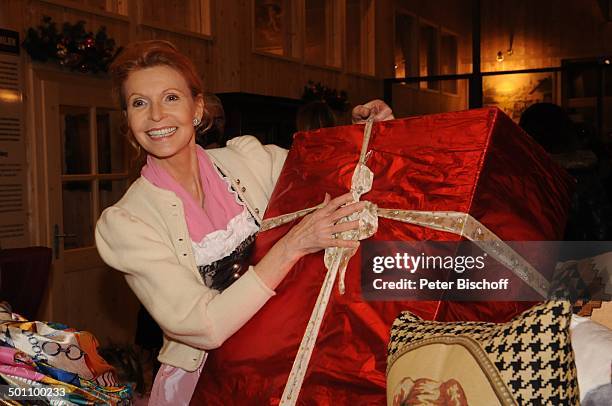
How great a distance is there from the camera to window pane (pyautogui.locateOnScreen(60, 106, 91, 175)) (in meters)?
4.42

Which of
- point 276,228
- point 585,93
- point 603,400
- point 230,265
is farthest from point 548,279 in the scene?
point 585,93

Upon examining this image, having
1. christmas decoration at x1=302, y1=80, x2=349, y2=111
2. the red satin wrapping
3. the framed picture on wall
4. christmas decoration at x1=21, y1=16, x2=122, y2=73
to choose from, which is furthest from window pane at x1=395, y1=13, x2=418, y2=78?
the red satin wrapping

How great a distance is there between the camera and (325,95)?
6754mm

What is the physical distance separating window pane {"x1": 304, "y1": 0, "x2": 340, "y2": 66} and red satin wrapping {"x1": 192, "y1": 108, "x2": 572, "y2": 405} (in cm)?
594

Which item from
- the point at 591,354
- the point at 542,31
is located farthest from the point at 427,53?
the point at 591,354

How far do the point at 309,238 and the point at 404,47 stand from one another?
25.0 ft

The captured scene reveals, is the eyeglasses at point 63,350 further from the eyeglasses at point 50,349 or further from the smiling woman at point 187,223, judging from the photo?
the smiling woman at point 187,223

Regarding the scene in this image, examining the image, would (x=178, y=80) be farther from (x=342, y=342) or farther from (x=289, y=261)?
(x=342, y=342)

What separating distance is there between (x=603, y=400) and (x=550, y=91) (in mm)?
6614

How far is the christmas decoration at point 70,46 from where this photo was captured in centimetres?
400

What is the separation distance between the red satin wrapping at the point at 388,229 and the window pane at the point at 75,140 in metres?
3.29

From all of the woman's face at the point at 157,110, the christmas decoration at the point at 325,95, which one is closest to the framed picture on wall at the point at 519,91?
the christmas decoration at the point at 325,95

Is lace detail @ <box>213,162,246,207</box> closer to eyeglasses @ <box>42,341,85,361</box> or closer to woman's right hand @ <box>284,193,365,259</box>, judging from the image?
woman's right hand @ <box>284,193,365,259</box>

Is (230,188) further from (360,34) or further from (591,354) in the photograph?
(360,34)
